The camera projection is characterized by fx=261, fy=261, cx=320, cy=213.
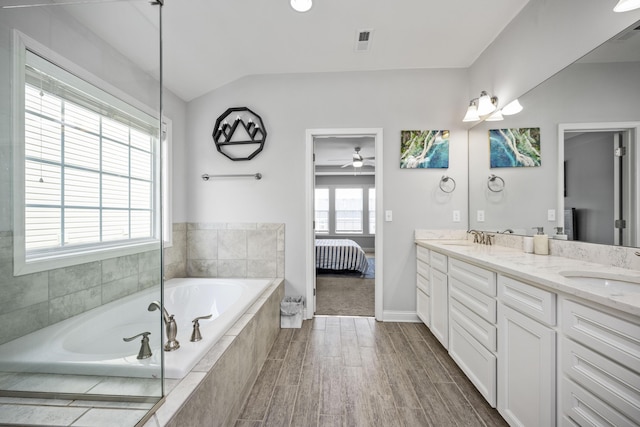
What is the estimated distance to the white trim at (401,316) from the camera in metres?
2.78

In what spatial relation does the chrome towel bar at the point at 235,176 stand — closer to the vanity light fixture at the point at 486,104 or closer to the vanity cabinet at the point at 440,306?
the vanity cabinet at the point at 440,306

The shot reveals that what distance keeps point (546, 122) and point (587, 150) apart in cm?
41

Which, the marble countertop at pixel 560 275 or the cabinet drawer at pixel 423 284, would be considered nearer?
the marble countertop at pixel 560 275

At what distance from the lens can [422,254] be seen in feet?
8.56

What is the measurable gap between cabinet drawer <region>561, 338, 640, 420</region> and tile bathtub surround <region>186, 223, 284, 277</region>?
2.32m

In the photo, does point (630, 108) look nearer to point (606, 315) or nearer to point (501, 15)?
point (606, 315)

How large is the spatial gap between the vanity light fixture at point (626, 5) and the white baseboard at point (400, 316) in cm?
260

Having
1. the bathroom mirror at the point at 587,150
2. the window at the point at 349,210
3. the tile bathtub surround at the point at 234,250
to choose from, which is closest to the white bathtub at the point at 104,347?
the tile bathtub surround at the point at 234,250

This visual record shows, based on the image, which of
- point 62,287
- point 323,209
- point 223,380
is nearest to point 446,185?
point 223,380

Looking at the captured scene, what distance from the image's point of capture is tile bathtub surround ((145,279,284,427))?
1.00m

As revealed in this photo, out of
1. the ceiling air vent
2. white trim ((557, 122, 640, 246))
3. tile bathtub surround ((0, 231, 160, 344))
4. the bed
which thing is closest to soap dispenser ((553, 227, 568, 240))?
white trim ((557, 122, 640, 246))

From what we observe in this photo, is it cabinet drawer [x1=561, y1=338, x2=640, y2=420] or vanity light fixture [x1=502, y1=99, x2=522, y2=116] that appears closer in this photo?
cabinet drawer [x1=561, y1=338, x2=640, y2=420]

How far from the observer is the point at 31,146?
0.88 meters

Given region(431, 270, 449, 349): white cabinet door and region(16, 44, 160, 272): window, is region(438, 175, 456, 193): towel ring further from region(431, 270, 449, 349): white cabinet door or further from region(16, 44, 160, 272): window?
region(16, 44, 160, 272): window
